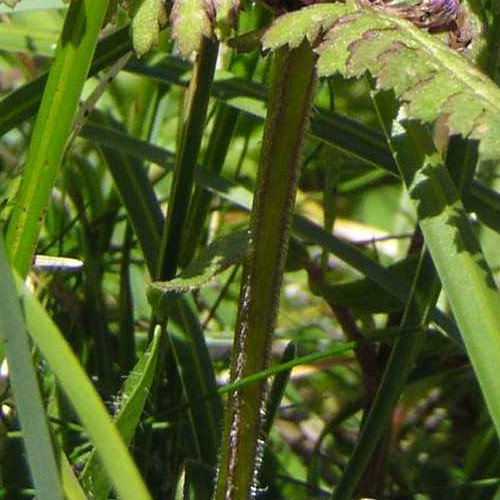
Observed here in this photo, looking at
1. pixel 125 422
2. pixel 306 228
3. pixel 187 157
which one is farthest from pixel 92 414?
pixel 306 228

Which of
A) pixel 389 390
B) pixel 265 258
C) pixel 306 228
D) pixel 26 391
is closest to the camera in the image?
pixel 26 391

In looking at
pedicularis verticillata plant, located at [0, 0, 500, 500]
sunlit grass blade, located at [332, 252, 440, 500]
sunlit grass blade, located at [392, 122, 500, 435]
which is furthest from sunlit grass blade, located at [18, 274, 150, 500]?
sunlit grass blade, located at [332, 252, 440, 500]

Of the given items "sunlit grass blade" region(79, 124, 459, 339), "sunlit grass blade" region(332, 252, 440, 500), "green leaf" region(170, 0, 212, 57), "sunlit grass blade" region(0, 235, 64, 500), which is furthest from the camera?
"sunlit grass blade" region(79, 124, 459, 339)

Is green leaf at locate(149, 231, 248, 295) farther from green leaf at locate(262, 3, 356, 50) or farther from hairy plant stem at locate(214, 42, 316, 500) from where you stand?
green leaf at locate(262, 3, 356, 50)

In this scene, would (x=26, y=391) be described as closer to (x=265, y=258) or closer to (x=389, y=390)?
(x=265, y=258)

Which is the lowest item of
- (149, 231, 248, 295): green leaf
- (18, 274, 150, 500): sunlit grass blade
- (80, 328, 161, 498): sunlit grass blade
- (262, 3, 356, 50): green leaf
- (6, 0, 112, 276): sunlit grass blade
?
(80, 328, 161, 498): sunlit grass blade

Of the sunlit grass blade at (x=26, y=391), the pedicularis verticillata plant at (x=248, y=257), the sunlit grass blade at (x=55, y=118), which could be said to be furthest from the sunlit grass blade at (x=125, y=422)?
the sunlit grass blade at (x=26, y=391)

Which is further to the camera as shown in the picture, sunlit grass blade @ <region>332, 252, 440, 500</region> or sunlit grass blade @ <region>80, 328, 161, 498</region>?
sunlit grass blade @ <region>332, 252, 440, 500</region>
